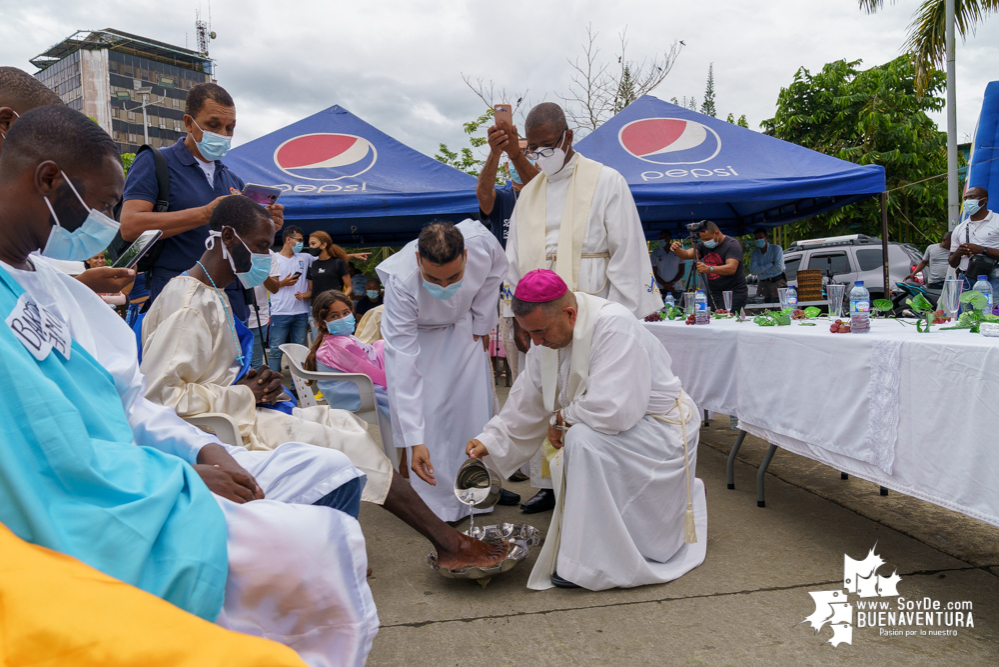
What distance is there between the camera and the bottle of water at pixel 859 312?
278 cm

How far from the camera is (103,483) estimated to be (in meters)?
1.06

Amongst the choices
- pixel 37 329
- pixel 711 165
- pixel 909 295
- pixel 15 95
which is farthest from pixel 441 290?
pixel 909 295

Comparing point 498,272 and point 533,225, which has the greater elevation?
point 533,225

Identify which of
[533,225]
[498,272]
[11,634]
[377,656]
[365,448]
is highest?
[533,225]

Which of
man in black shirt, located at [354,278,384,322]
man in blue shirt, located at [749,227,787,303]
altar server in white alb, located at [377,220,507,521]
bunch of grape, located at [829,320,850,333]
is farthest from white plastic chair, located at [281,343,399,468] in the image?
man in blue shirt, located at [749,227,787,303]

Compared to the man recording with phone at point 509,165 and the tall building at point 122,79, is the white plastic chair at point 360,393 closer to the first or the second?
the man recording with phone at point 509,165

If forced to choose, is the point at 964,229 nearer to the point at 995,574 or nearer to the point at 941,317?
the point at 941,317

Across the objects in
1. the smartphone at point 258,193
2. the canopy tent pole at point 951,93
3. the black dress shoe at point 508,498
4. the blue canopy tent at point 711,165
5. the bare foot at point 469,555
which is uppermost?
the canopy tent pole at point 951,93

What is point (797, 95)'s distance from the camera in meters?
19.2

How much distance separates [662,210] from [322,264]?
5.11 metres

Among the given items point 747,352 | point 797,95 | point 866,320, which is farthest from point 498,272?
point 797,95

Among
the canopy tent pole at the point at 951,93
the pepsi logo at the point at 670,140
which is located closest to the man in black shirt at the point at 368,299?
the pepsi logo at the point at 670,140

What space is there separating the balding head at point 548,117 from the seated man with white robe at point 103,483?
2386 mm

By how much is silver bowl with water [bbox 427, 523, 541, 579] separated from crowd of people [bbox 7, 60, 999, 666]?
0.04m
